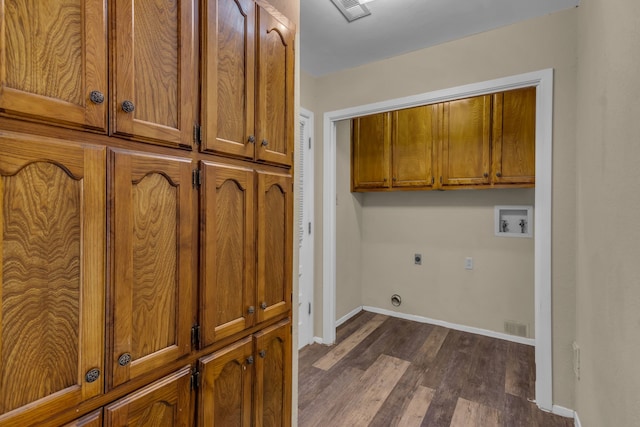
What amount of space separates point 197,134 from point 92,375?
2.43 feet

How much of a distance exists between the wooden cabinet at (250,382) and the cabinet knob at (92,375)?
330mm

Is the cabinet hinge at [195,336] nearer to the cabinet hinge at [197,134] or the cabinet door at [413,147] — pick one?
the cabinet hinge at [197,134]

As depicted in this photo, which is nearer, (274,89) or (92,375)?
(92,375)

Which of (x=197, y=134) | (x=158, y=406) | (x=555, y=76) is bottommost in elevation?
(x=158, y=406)

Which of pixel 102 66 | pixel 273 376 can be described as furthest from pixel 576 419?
pixel 102 66

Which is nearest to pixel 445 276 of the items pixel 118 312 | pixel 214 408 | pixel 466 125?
pixel 466 125

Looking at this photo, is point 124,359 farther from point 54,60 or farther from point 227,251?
point 54,60

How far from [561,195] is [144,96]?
233cm

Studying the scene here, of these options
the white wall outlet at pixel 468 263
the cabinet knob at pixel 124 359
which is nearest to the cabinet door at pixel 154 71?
the cabinet knob at pixel 124 359

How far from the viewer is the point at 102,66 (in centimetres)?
79

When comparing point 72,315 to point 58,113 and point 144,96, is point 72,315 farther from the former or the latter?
point 144,96

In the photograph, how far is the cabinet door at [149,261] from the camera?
0.83 meters

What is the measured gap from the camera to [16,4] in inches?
25.6

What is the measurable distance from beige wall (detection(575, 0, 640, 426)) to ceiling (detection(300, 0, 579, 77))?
416 mm
